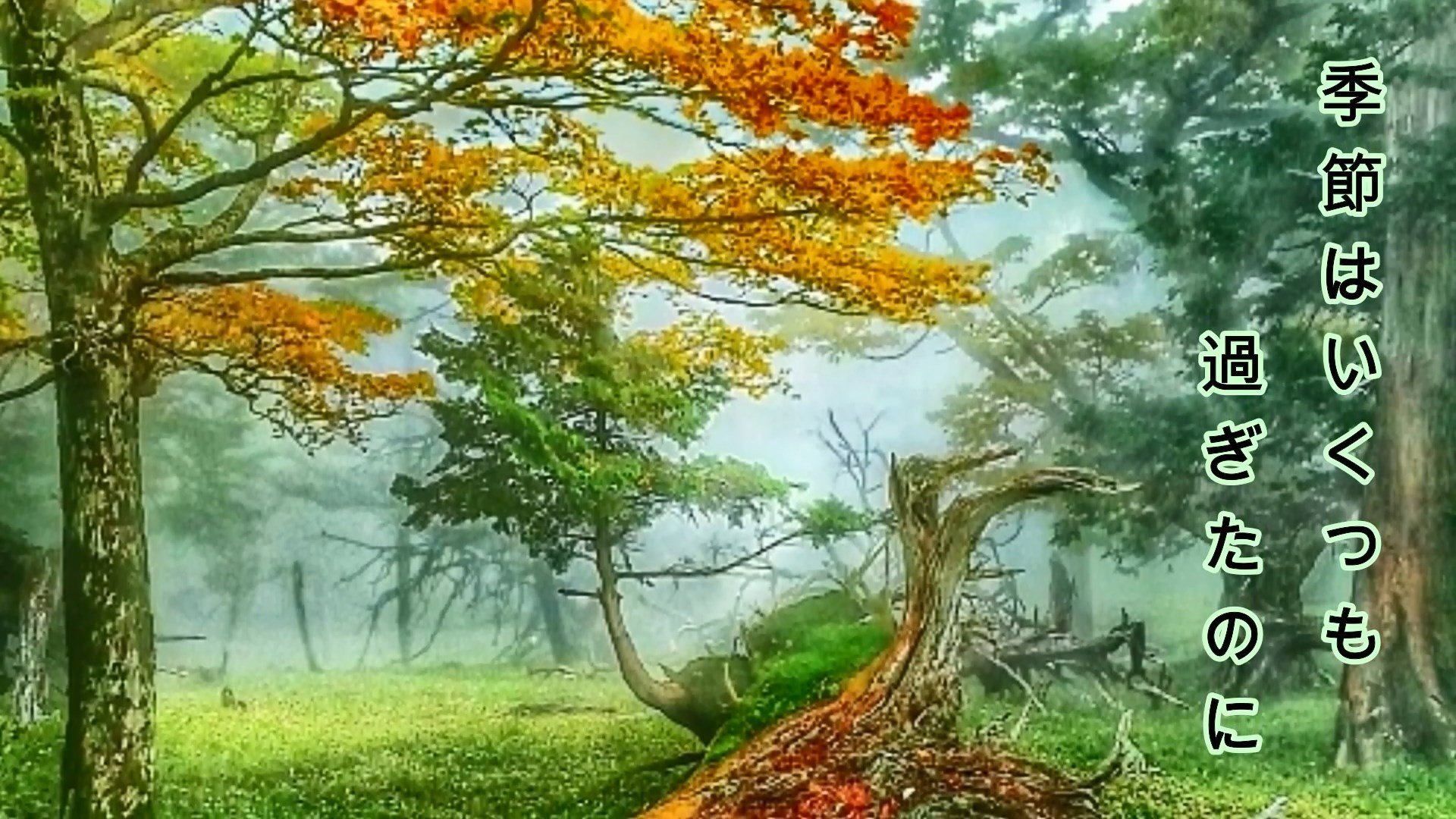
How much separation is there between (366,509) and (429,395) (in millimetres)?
259

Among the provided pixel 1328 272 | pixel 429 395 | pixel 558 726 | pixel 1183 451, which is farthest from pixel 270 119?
pixel 1328 272

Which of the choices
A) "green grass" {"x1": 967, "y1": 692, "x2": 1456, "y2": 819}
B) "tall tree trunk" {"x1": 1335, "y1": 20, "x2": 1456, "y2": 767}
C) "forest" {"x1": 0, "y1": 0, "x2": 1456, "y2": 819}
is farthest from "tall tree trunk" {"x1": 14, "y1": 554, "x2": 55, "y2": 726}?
"tall tree trunk" {"x1": 1335, "y1": 20, "x2": 1456, "y2": 767}

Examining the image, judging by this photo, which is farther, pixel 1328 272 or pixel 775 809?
pixel 1328 272

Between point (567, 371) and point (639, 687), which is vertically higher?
point (567, 371)

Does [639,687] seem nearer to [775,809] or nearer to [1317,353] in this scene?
[775,809]

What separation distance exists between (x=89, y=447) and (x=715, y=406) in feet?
→ 4.01

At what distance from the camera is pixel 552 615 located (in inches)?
124

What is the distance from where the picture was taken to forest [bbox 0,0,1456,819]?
3.06 meters

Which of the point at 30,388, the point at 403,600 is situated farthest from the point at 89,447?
the point at 403,600

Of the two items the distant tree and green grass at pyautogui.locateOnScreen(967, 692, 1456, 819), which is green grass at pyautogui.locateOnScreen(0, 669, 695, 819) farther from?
green grass at pyautogui.locateOnScreen(967, 692, 1456, 819)

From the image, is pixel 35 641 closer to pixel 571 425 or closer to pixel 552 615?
pixel 552 615

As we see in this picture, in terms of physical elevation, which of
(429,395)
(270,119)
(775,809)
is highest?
(270,119)

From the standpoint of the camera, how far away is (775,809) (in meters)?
2.88

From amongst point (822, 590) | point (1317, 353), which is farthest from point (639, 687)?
point (1317, 353)
